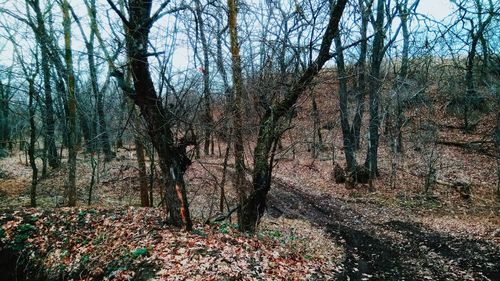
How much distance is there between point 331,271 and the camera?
21.7 ft

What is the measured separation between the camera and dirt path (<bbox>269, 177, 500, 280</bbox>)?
6.95 meters

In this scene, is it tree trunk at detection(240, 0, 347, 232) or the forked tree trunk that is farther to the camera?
tree trunk at detection(240, 0, 347, 232)

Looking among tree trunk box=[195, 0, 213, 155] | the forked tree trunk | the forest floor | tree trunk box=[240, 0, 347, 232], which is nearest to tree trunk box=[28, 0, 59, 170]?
the forest floor

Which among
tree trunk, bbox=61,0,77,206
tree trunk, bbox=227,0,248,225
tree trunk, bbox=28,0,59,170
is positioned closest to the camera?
tree trunk, bbox=227,0,248,225

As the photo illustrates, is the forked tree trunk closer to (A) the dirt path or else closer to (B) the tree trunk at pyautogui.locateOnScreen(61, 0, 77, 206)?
(A) the dirt path

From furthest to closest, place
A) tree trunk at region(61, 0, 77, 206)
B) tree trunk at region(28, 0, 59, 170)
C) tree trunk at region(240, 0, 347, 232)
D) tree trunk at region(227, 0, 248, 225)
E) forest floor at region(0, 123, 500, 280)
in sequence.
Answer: tree trunk at region(28, 0, 59, 170) < tree trunk at region(61, 0, 77, 206) < tree trunk at region(227, 0, 248, 225) < tree trunk at region(240, 0, 347, 232) < forest floor at region(0, 123, 500, 280)

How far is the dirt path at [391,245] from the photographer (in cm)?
695

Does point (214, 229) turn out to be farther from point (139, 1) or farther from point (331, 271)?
point (139, 1)

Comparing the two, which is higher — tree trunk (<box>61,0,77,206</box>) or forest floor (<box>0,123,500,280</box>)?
tree trunk (<box>61,0,77,206</box>)

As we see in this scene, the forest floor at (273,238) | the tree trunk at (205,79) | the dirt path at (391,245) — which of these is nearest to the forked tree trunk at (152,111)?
the forest floor at (273,238)

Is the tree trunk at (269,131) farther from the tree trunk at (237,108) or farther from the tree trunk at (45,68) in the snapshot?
the tree trunk at (45,68)

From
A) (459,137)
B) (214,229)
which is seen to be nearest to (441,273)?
(214,229)

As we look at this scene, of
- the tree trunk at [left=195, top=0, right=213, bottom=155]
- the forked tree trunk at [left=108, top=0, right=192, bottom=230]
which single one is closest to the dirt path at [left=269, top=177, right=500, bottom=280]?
the forked tree trunk at [left=108, top=0, right=192, bottom=230]

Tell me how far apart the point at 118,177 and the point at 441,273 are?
12443 mm
